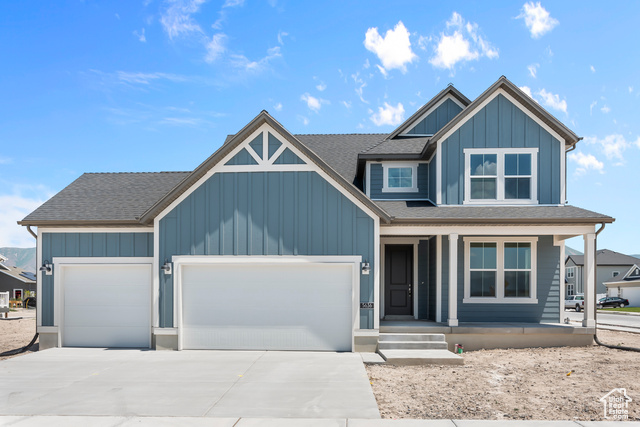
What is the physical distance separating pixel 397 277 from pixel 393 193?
2552 millimetres

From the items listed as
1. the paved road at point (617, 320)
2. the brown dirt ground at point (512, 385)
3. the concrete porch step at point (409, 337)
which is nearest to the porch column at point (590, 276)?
the brown dirt ground at point (512, 385)

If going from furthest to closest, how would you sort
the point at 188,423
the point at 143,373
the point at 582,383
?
1. the point at 143,373
2. the point at 582,383
3. the point at 188,423

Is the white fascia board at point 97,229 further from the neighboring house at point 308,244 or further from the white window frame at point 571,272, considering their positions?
the white window frame at point 571,272

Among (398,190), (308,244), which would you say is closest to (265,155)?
(308,244)

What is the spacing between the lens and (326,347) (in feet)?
35.6

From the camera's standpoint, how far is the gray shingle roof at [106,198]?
38.1 ft

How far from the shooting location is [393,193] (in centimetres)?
1350

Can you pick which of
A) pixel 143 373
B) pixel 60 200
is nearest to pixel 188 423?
pixel 143 373

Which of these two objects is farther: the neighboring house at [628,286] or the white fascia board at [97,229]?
the neighboring house at [628,286]

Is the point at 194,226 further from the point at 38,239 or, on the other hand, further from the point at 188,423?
the point at 188,423

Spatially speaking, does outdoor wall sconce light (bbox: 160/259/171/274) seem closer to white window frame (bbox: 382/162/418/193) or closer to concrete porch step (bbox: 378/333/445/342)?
concrete porch step (bbox: 378/333/445/342)

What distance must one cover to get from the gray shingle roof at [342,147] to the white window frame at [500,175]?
12.9ft

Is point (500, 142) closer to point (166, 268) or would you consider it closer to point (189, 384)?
point (166, 268)

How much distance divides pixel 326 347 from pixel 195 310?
336cm
